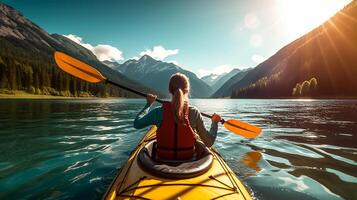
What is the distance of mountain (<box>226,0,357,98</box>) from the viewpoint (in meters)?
103

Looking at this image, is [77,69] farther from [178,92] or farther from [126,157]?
[178,92]

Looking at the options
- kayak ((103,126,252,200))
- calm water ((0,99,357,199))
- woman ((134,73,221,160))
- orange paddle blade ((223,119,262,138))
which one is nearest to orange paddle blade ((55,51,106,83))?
calm water ((0,99,357,199))

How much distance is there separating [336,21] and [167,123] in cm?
17070

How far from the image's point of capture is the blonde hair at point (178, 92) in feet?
15.2

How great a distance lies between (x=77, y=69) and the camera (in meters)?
8.83

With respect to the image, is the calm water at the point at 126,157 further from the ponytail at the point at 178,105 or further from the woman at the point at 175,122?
the ponytail at the point at 178,105

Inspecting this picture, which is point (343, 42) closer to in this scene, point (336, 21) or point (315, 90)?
point (336, 21)

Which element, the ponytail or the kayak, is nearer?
the kayak

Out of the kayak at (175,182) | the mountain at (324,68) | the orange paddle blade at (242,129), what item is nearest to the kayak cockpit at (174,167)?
the kayak at (175,182)

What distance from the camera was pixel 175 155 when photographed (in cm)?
509

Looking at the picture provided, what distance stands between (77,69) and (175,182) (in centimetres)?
635

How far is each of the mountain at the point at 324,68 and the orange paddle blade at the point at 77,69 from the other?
110021 mm

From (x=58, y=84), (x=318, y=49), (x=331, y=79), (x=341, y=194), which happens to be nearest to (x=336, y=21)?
(x=318, y=49)

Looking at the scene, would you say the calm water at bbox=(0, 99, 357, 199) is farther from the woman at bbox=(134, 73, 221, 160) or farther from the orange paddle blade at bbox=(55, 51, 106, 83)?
the orange paddle blade at bbox=(55, 51, 106, 83)
